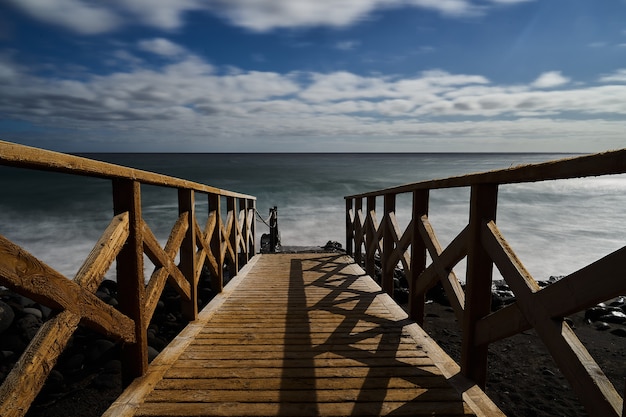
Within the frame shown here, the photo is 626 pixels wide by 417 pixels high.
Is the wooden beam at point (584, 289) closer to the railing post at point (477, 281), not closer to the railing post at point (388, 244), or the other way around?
the railing post at point (477, 281)

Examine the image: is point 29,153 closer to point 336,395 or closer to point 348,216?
point 336,395

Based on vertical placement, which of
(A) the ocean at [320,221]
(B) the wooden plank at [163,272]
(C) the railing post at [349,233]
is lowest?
(A) the ocean at [320,221]

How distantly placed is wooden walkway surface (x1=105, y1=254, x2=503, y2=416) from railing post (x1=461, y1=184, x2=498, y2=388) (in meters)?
0.12

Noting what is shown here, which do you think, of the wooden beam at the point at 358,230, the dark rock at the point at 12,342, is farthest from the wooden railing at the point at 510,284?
the dark rock at the point at 12,342

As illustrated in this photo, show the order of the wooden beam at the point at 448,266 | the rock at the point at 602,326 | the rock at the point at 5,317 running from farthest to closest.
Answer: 1. the rock at the point at 602,326
2. the rock at the point at 5,317
3. the wooden beam at the point at 448,266

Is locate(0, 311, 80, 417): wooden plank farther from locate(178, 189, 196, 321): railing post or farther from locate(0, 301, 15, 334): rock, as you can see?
locate(0, 301, 15, 334): rock

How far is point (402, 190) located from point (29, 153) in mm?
3106

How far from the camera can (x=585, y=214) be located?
28062 millimetres

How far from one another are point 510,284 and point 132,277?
2.05 meters

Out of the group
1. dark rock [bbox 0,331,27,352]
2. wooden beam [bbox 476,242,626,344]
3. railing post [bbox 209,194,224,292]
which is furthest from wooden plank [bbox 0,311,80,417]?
dark rock [bbox 0,331,27,352]

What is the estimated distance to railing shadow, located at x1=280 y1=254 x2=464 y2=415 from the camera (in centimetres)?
207

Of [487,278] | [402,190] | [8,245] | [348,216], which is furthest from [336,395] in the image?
[348,216]

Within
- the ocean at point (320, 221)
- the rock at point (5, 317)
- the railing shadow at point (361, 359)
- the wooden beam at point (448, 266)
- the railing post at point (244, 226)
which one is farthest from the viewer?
the ocean at point (320, 221)

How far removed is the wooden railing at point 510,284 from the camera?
1281 mm
